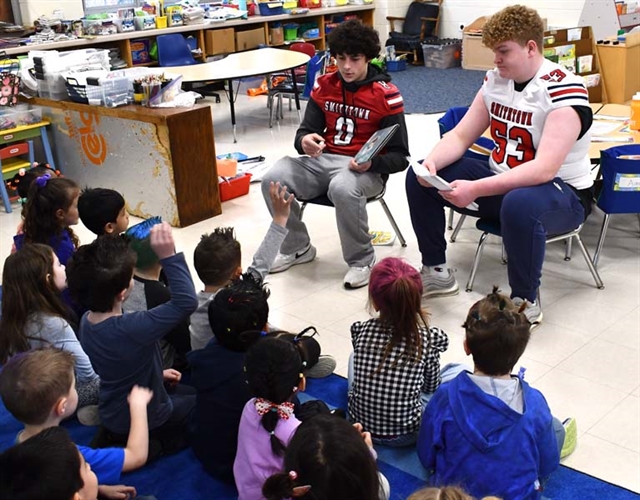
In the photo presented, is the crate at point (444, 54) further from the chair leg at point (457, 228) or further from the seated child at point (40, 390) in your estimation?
the seated child at point (40, 390)

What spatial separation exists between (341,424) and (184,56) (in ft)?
23.9

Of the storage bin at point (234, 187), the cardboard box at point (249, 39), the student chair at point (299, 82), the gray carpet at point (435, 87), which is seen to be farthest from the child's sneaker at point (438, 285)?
the cardboard box at point (249, 39)

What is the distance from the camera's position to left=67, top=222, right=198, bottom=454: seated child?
2375 millimetres

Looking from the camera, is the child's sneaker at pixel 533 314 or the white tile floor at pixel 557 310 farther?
the child's sneaker at pixel 533 314

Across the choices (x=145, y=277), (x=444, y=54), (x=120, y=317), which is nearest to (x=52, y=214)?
(x=145, y=277)

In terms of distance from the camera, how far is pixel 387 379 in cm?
249

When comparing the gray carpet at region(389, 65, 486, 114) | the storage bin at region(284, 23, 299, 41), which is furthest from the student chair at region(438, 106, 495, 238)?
the storage bin at region(284, 23, 299, 41)

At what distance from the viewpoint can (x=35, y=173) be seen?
3.85 metres

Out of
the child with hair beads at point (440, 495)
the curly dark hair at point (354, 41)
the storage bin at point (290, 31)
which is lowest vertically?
the storage bin at point (290, 31)

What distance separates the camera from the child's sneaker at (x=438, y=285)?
3760 mm

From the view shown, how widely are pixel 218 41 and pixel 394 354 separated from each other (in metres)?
7.05

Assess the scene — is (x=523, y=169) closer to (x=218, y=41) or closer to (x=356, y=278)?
(x=356, y=278)

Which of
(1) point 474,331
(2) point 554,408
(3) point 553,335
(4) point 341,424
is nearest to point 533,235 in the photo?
(3) point 553,335

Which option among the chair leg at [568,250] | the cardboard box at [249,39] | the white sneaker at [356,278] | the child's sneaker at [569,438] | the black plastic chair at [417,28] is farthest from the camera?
the black plastic chair at [417,28]
